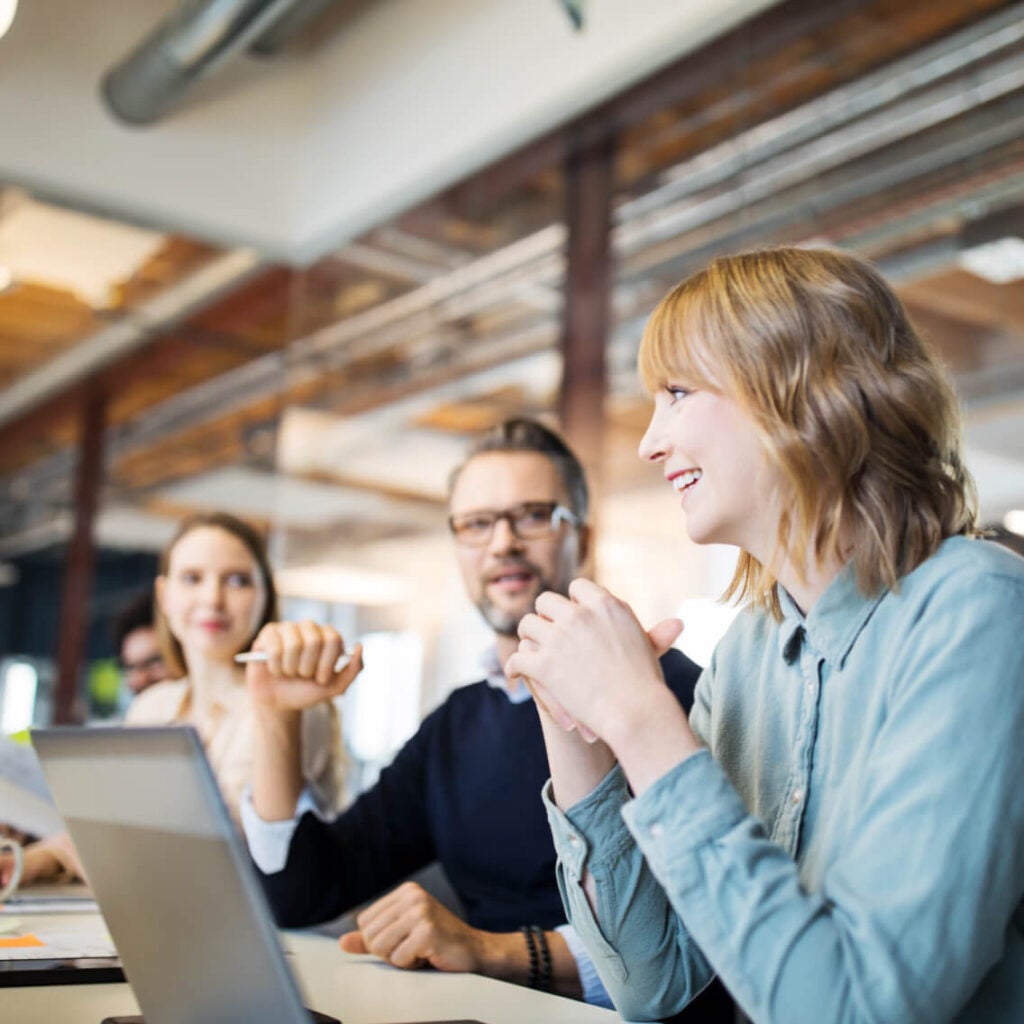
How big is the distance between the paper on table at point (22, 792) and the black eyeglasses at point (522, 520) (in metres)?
0.90

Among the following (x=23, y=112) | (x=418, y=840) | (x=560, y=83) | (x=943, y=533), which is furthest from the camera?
(x=23, y=112)

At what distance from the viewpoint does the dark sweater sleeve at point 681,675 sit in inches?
72.6

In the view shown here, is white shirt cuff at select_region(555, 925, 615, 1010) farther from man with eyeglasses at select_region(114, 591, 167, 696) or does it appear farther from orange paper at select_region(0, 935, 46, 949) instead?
man with eyeglasses at select_region(114, 591, 167, 696)

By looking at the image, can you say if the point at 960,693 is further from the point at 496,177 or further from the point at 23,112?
the point at 23,112

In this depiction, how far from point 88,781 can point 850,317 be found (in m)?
0.81

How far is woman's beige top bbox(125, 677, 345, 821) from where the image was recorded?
2.34 metres

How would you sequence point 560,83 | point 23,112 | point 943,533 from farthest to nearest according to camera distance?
point 23,112 < point 560,83 < point 943,533

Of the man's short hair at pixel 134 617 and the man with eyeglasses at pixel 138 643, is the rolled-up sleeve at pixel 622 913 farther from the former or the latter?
the man's short hair at pixel 134 617

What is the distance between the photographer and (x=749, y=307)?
1.16m

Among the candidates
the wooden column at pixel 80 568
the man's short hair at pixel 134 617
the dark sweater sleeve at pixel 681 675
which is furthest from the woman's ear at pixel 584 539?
the wooden column at pixel 80 568

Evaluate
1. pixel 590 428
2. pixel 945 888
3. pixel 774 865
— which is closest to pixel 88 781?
pixel 774 865

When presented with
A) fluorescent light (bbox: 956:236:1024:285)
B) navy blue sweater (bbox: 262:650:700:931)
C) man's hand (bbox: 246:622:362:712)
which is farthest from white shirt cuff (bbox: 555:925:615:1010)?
fluorescent light (bbox: 956:236:1024:285)

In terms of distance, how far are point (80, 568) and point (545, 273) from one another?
4.93 m

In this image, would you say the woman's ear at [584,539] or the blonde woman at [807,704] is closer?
the blonde woman at [807,704]
